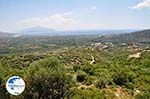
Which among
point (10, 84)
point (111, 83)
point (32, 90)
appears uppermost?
point (10, 84)

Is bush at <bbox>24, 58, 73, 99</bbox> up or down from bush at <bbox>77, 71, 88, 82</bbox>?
up

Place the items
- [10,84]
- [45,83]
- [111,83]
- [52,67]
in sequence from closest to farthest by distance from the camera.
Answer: [10,84] → [45,83] → [52,67] → [111,83]

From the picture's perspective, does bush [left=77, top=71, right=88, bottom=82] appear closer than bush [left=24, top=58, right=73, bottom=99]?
No

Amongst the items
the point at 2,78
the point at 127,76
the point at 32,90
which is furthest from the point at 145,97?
the point at 2,78

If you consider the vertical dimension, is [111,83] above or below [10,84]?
below

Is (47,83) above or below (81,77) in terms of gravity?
above

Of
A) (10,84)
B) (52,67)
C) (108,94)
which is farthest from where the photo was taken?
(108,94)

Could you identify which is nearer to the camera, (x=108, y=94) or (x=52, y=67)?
(x=52, y=67)

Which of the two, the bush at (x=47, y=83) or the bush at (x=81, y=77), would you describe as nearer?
the bush at (x=47, y=83)

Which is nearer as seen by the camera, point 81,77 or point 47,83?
point 47,83

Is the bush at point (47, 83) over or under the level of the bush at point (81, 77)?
over

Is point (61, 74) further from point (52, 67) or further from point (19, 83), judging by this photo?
point (19, 83)
